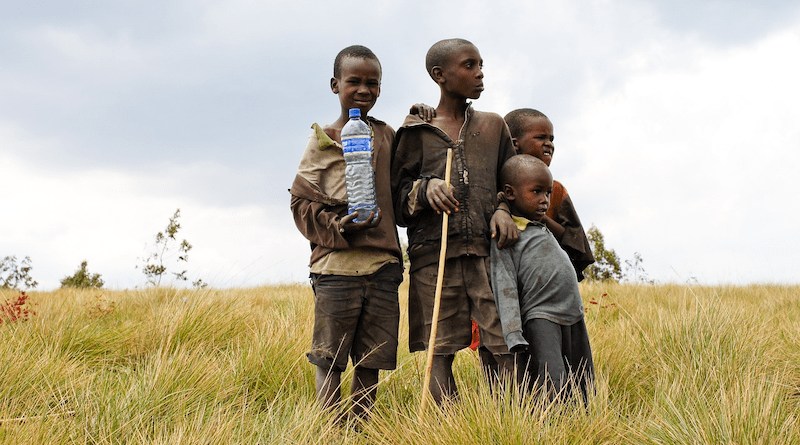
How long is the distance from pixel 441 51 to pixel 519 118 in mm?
678

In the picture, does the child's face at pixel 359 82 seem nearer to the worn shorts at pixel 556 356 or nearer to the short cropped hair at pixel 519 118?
the short cropped hair at pixel 519 118

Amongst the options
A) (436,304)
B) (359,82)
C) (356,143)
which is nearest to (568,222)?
(436,304)

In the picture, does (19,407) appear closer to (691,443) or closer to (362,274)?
(362,274)

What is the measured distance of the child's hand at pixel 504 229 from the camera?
11.1ft

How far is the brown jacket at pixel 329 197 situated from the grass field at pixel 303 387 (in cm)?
90

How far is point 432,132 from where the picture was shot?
144 inches

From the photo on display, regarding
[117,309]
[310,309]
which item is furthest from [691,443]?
[117,309]

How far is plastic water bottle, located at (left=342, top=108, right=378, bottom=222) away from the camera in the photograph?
11.4 feet

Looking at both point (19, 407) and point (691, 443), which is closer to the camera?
point (691, 443)

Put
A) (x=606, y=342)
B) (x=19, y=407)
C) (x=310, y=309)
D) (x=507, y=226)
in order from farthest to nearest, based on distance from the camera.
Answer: (x=310, y=309)
(x=606, y=342)
(x=19, y=407)
(x=507, y=226)

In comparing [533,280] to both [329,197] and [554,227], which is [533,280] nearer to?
[554,227]

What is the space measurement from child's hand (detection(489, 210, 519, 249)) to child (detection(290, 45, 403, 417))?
24.5 inches

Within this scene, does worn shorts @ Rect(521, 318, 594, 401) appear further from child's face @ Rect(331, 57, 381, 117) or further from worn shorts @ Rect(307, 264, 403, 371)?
child's face @ Rect(331, 57, 381, 117)

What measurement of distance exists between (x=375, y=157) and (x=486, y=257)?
0.88 meters
